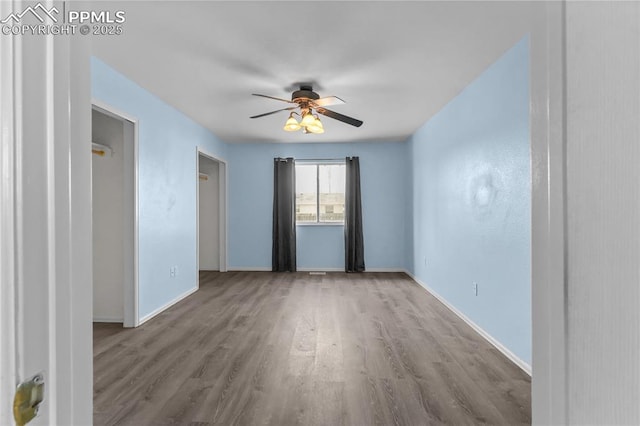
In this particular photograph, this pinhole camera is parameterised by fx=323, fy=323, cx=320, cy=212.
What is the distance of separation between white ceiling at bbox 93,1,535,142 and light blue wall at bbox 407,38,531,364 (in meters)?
0.25

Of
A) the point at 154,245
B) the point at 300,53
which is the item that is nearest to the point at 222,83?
the point at 300,53

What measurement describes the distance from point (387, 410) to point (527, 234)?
61.7 inches

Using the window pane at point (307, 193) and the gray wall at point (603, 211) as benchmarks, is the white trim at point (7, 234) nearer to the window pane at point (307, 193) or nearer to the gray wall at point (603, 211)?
the gray wall at point (603, 211)

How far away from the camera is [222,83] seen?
328cm

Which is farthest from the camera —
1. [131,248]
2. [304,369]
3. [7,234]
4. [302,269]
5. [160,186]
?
[302,269]

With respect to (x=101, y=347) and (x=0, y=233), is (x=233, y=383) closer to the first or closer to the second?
(x=101, y=347)

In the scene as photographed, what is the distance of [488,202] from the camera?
2.96m

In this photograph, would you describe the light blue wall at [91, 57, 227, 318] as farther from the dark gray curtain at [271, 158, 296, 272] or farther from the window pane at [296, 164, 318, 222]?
the window pane at [296, 164, 318, 222]

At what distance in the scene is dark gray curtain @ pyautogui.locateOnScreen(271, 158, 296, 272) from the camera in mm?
6219

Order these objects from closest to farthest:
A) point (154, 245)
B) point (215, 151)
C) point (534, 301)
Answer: point (534, 301), point (154, 245), point (215, 151)

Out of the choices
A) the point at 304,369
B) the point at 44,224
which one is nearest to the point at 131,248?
the point at 304,369

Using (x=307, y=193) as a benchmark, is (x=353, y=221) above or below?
below

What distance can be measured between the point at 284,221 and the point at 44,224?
18.9ft

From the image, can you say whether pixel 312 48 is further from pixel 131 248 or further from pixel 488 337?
pixel 488 337
